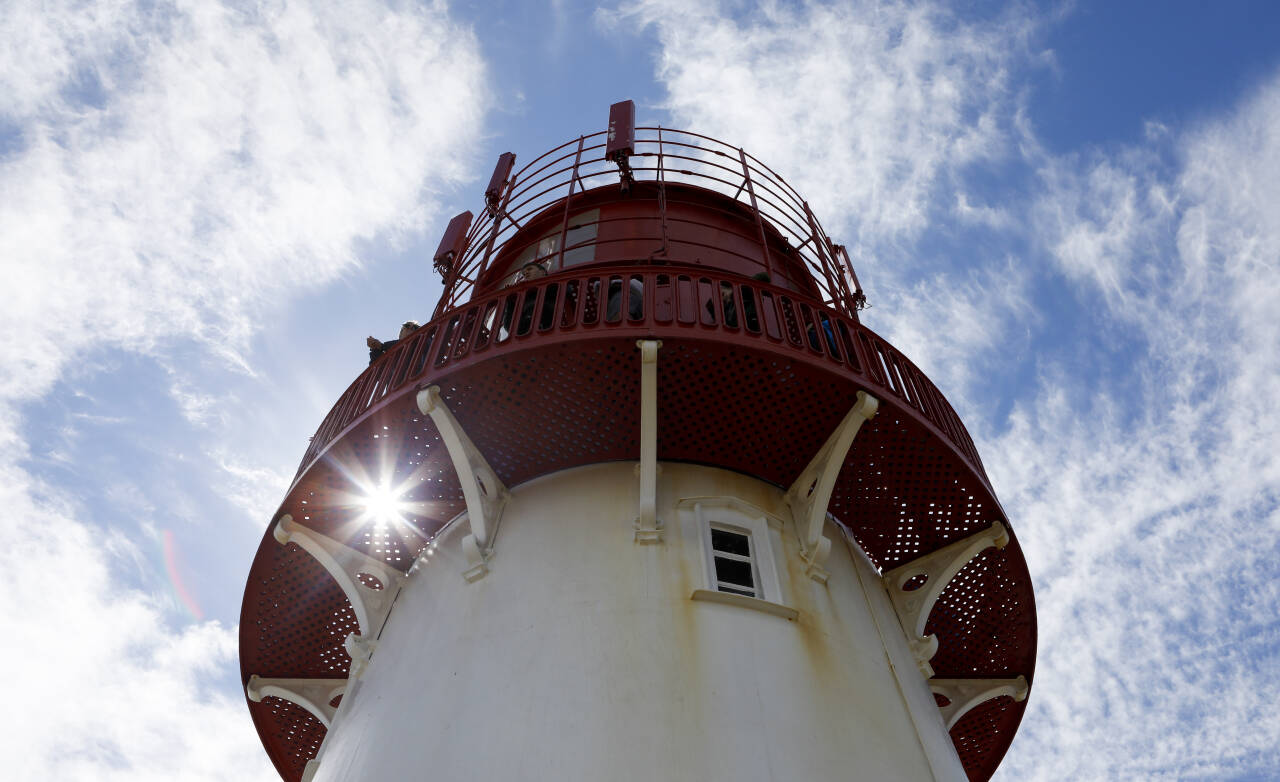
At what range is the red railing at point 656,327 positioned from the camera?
920 centimetres

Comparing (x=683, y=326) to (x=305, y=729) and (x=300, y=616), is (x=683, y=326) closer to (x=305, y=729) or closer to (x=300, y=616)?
(x=300, y=616)

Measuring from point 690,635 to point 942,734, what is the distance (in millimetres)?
2914

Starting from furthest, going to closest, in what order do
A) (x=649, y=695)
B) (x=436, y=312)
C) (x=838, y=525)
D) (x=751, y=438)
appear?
1. (x=436, y=312)
2. (x=838, y=525)
3. (x=751, y=438)
4. (x=649, y=695)

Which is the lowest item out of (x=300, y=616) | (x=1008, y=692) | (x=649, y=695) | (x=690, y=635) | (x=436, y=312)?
(x=649, y=695)

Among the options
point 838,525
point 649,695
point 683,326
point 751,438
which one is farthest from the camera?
point 838,525

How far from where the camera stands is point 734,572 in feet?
30.1

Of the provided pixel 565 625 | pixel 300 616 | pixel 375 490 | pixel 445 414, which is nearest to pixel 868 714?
pixel 565 625

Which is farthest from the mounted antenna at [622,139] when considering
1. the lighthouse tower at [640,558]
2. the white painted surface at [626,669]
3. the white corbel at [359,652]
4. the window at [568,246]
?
the white corbel at [359,652]

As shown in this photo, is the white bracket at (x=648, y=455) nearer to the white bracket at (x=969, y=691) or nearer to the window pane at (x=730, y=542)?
the window pane at (x=730, y=542)

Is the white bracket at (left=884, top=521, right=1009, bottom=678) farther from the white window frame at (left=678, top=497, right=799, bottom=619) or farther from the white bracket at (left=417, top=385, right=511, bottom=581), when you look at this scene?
the white bracket at (left=417, top=385, right=511, bottom=581)

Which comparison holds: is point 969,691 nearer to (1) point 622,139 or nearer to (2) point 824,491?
(2) point 824,491

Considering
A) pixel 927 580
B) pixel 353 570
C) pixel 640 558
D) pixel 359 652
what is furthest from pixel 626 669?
pixel 927 580

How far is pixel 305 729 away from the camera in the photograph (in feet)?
39.0

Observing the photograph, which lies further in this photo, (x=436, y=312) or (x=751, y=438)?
(x=436, y=312)
